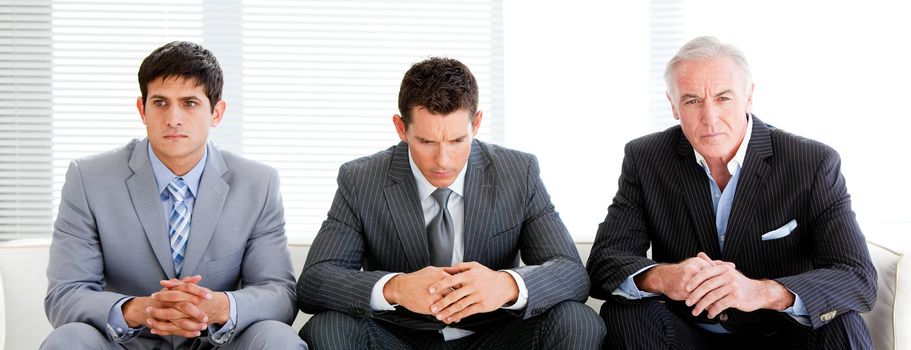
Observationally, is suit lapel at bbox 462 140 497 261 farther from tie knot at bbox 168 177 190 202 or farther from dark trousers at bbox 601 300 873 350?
tie knot at bbox 168 177 190 202

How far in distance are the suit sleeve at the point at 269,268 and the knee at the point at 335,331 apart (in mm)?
125

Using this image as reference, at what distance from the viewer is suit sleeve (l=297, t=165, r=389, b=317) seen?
225 centimetres

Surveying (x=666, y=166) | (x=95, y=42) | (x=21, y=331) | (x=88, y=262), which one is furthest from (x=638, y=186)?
(x=95, y=42)

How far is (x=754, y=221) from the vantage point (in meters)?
2.42

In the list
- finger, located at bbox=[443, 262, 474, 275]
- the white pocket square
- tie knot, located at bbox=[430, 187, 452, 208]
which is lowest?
finger, located at bbox=[443, 262, 474, 275]

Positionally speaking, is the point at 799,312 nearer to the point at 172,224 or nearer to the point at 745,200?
the point at 745,200

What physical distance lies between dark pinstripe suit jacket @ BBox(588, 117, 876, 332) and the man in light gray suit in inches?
38.1

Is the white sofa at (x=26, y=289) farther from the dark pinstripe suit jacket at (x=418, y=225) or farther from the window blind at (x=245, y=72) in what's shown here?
the window blind at (x=245, y=72)

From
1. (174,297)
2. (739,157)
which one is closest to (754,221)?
(739,157)

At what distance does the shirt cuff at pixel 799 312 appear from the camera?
2180 mm

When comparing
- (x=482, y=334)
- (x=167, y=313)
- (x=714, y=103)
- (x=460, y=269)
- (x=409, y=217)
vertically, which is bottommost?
(x=482, y=334)

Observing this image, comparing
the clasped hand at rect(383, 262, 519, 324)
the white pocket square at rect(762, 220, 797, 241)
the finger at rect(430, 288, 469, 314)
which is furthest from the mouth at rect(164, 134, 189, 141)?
the white pocket square at rect(762, 220, 797, 241)

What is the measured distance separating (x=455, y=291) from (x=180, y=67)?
101cm

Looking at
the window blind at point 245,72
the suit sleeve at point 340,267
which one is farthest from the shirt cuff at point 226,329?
the window blind at point 245,72
